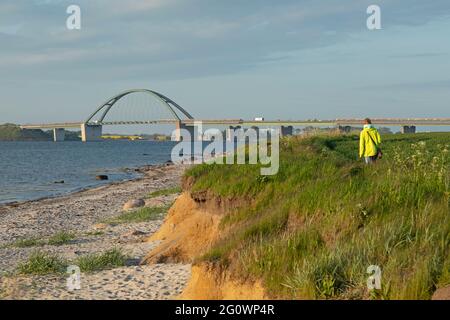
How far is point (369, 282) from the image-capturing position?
258 inches

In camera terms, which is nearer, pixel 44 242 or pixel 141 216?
pixel 44 242

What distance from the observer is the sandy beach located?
10344 millimetres

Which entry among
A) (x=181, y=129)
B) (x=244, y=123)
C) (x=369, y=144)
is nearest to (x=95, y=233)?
(x=369, y=144)

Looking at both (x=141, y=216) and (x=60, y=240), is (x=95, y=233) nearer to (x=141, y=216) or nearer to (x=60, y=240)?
(x=60, y=240)

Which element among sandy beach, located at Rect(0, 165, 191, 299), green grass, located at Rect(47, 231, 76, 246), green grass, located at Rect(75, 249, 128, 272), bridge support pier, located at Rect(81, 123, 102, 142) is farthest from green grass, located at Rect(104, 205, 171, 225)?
bridge support pier, located at Rect(81, 123, 102, 142)

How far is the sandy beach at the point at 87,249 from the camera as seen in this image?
33.9ft

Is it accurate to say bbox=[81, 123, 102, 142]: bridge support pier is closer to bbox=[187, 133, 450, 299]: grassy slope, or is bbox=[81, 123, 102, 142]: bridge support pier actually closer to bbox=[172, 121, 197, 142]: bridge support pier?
bbox=[172, 121, 197, 142]: bridge support pier

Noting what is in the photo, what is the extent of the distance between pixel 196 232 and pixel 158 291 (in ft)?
13.5

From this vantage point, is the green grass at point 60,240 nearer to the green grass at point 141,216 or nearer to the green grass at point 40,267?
the green grass at point 141,216

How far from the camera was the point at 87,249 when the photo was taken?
17.0 m

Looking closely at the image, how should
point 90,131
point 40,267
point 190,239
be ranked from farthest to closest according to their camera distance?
point 90,131
point 190,239
point 40,267

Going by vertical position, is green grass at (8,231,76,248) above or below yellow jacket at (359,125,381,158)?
→ below

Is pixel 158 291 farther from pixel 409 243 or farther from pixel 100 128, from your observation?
pixel 100 128
